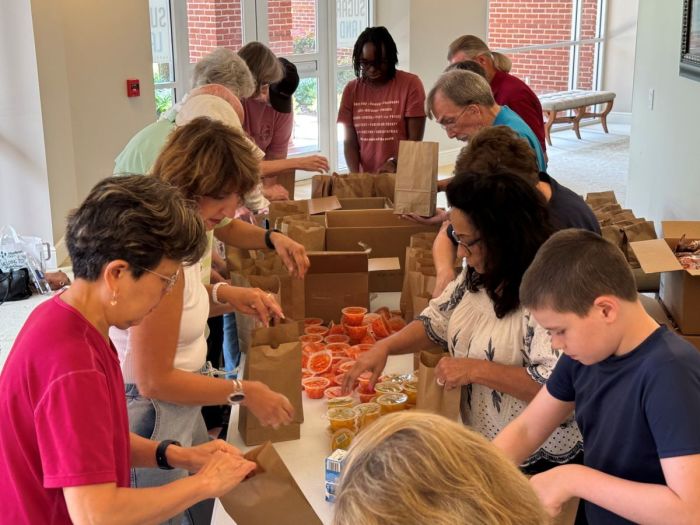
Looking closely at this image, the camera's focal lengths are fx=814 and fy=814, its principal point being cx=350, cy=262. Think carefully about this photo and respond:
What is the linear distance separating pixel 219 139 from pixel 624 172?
305 inches

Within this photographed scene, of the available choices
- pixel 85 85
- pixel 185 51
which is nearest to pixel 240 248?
pixel 85 85

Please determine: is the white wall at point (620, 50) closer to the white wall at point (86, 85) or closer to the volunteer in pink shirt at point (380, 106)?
the white wall at point (86, 85)

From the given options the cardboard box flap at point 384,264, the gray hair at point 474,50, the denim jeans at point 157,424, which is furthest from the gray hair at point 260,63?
the denim jeans at point 157,424

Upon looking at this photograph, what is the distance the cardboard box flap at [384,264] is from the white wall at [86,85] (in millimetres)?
3278

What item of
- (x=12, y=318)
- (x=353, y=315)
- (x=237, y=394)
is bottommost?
(x=12, y=318)

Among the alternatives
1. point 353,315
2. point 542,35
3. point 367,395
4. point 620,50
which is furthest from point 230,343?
point 620,50

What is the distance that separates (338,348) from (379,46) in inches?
88.3

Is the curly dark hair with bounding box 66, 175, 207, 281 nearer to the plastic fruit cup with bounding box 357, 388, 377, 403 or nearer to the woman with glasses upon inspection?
the woman with glasses

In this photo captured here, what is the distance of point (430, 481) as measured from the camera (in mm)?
826

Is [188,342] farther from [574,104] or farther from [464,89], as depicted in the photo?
[574,104]

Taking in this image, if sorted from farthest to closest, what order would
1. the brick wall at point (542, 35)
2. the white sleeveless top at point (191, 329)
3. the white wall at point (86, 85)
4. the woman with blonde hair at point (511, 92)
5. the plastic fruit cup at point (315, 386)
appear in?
1. the brick wall at point (542, 35)
2. the white wall at point (86, 85)
3. the woman with blonde hair at point (511, 92)
4. the plastic fruit cup at point (315, 386)
5. the white sleeveless top at point (191, 329)

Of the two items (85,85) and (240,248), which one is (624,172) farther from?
(240,248)

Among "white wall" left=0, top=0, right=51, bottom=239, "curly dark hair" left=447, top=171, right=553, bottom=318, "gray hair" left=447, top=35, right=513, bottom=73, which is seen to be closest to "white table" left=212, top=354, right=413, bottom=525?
"curly dark hair" left=447, top=171, right=553, bottom=318

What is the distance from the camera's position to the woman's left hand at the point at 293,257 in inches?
104
